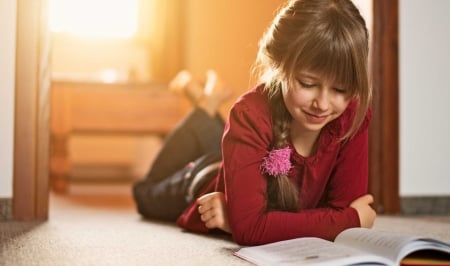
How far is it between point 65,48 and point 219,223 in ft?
9.48

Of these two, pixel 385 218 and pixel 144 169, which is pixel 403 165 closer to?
pixel 385 218

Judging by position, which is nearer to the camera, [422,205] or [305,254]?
[305,254]

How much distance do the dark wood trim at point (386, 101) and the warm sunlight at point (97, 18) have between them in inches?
87.4

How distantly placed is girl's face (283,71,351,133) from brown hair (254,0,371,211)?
11mm

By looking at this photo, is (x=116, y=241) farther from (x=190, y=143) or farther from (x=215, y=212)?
(x=190, y=143)

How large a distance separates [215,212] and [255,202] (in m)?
0.12

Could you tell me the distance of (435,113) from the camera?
1.81m

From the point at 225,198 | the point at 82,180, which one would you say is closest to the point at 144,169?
the point at 82,180

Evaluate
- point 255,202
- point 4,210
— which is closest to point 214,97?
point 4,210

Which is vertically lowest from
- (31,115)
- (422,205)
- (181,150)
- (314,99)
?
(422,205)

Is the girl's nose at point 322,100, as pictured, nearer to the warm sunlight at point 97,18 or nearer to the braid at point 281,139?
the braid at point 281,139

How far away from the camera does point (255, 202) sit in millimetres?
1091

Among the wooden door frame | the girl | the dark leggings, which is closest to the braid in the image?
the girl

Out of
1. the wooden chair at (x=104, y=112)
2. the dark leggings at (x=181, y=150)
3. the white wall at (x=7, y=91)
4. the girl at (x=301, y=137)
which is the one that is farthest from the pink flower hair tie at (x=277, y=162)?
the wooden chair at (x=104, y=112)
